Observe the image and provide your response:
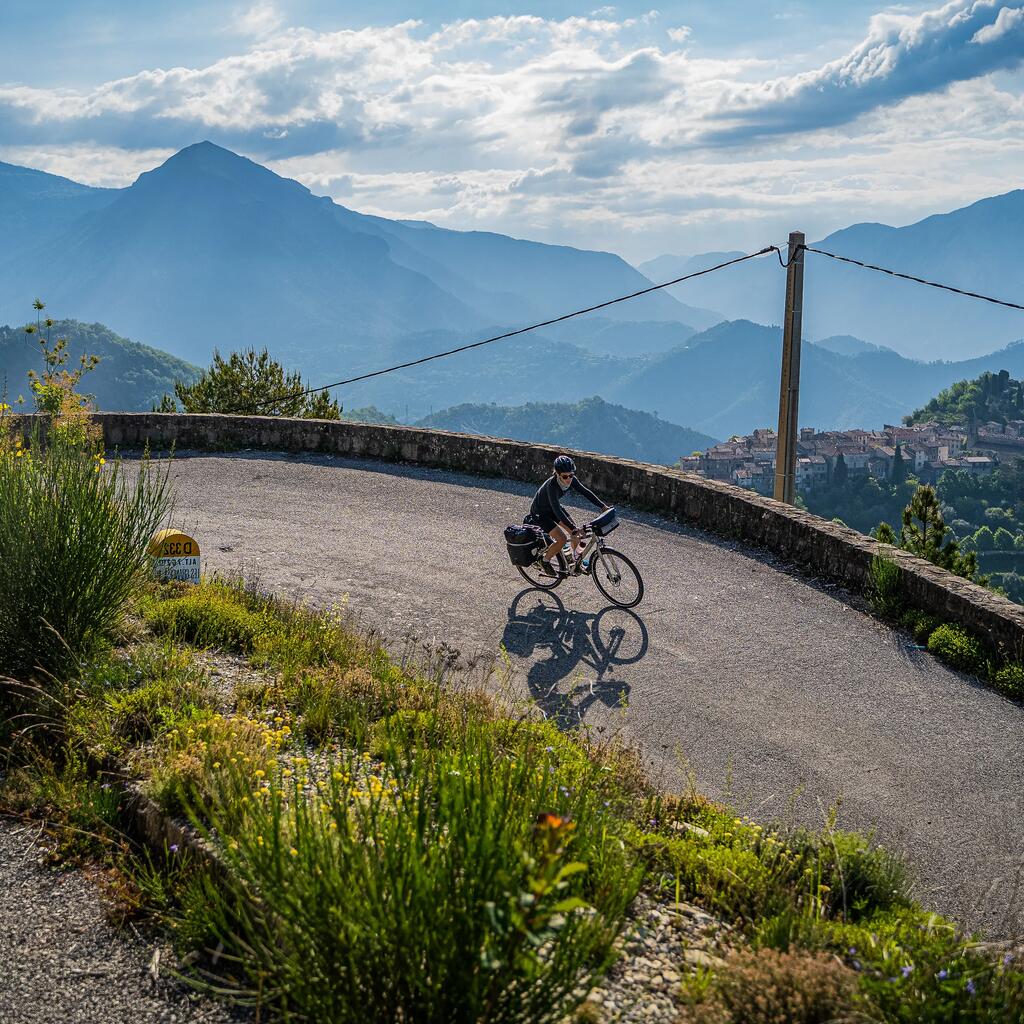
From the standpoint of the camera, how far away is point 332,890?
11.3 ft

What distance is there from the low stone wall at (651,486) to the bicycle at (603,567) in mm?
1442

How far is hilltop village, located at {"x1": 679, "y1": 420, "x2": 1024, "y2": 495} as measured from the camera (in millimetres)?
124562

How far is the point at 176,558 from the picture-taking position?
31.1ft

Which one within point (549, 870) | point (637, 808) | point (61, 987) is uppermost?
point (549, 870)

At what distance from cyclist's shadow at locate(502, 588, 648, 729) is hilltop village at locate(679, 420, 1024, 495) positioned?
110 metres

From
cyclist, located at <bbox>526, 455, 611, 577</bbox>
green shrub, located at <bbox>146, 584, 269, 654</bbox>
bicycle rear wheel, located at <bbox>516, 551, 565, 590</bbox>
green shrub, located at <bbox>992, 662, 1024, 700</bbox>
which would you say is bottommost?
green shrub, located at <bbox>992, 662, 1024, 700</bbox>

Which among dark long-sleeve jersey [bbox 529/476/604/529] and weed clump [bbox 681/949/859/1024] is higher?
dark long-sleeve jersey [bbox 529/476/604/529]

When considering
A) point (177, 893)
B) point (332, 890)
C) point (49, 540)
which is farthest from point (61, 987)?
point (49, 540)

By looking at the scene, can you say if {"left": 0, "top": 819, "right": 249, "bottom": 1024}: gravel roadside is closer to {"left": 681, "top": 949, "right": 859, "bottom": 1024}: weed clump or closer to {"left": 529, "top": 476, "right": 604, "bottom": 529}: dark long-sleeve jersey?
{"left": 681, "top": 949, "right": 859, "bottom": 1024}: weed clump

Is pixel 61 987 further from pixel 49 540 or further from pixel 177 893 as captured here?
pixel 49 540

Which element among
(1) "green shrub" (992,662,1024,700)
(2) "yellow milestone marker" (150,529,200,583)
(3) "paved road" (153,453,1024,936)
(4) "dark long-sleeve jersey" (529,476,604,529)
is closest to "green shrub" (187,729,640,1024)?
(3) "paved road" (153,453,1024,936)

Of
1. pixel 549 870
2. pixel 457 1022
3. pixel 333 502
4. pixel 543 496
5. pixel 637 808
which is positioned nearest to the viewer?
pixel 549 870

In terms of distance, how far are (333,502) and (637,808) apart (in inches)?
400

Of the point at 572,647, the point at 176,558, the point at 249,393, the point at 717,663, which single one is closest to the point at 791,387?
the point at 717,663
